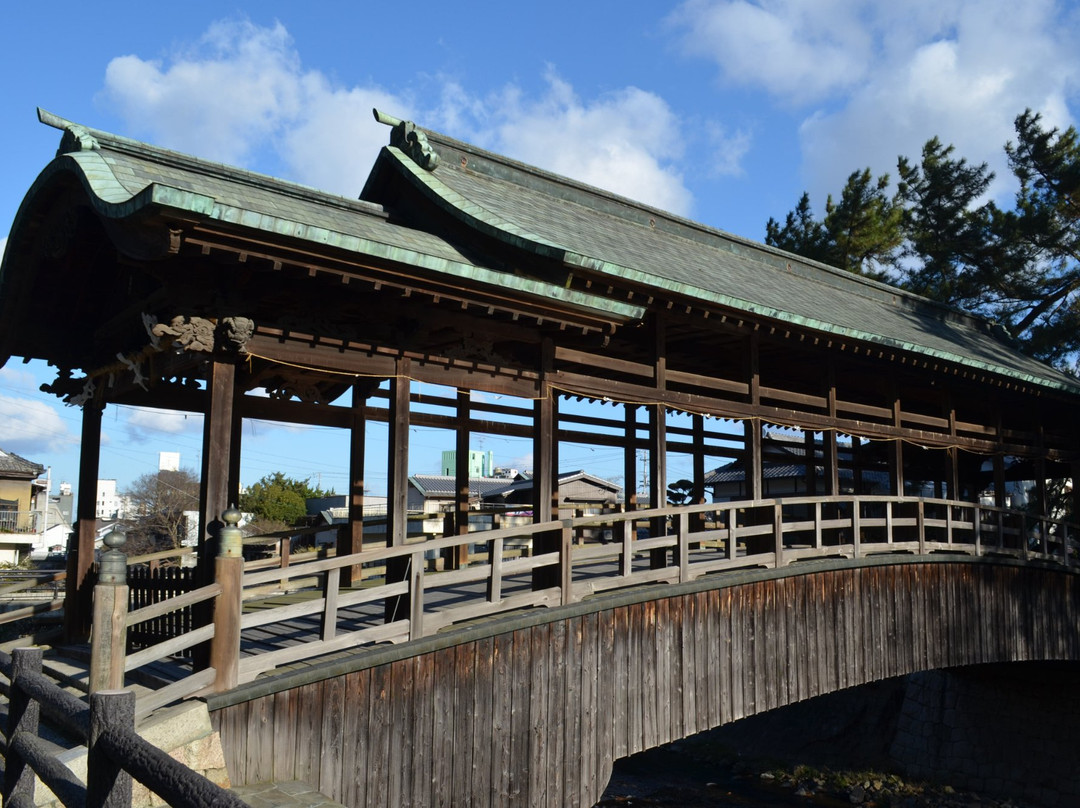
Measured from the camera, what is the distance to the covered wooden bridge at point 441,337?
755cm

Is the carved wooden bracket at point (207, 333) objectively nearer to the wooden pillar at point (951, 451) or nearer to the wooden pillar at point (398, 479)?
the wooden pillar at point (398, 479)

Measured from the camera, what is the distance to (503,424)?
44.8ft

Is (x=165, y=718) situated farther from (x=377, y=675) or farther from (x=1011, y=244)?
(x=1011, y=244)

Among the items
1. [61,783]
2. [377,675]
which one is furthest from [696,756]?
[61,783]

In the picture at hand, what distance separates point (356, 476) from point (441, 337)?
2.81 meters

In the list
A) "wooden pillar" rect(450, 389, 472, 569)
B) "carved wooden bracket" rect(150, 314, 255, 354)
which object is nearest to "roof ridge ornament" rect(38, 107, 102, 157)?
"carved wooden bracket" rect(150, 314, 255, 354)

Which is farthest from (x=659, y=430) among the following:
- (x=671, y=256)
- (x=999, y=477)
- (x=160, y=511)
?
(x=160, y=511)

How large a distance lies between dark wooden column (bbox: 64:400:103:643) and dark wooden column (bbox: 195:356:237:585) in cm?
327

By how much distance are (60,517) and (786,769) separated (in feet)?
210

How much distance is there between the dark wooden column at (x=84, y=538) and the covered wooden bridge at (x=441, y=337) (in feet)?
0.11

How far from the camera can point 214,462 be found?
7.42 m

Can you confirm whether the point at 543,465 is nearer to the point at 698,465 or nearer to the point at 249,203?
the point at 249,203

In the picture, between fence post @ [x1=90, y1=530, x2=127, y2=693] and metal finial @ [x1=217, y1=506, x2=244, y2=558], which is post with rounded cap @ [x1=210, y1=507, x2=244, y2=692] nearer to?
metal finial @ [x1=217, y1=506, x2=244, y2=558]

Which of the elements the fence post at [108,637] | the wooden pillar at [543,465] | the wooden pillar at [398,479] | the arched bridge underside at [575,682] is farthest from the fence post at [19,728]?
the wooden pillar at [543,465]
